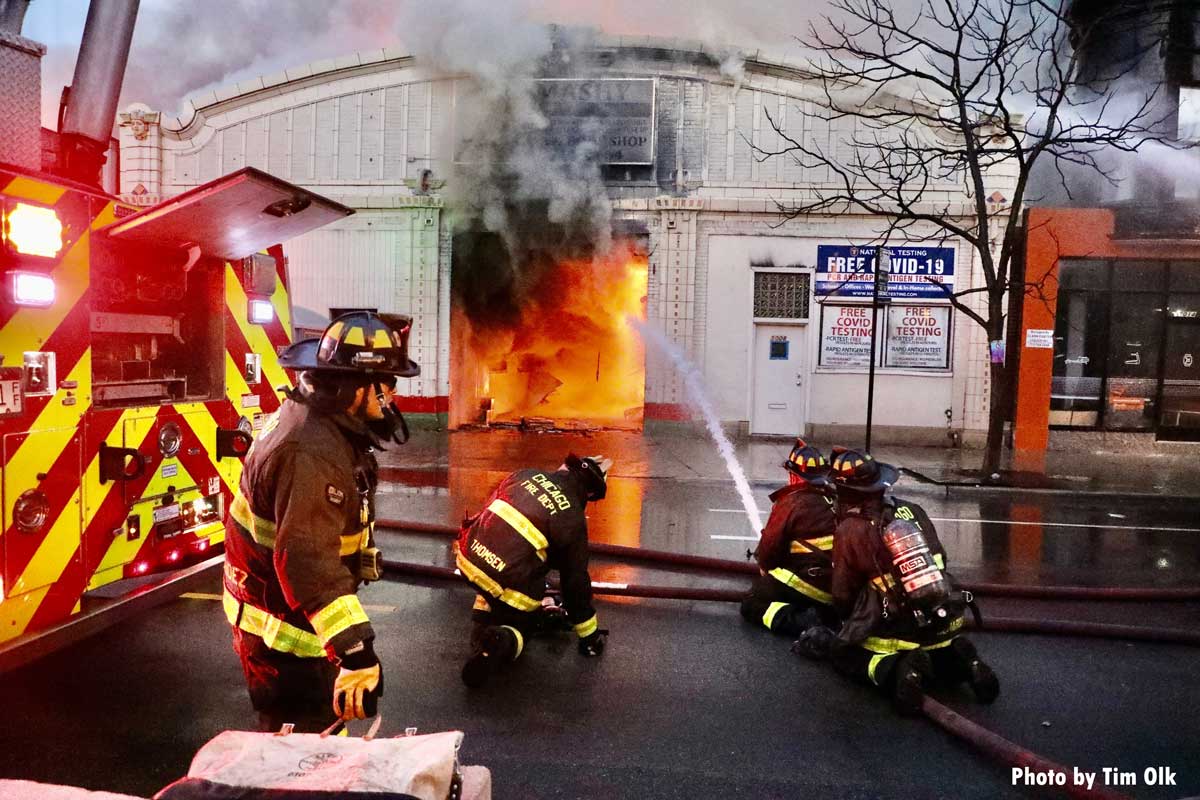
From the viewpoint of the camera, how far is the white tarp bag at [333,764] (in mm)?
1706

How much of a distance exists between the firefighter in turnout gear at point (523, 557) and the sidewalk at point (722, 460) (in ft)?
20.4

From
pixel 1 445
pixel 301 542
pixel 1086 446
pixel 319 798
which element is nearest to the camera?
pixel 319 798

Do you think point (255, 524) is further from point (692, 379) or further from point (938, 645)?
point (692, 379)

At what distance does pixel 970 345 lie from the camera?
1373cm

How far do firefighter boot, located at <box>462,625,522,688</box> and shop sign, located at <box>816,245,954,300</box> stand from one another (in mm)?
11070

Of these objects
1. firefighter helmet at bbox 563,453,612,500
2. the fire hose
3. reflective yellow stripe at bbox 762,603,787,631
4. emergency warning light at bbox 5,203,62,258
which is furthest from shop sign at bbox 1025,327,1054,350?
emergency warning light at bbox 5,203,62,258

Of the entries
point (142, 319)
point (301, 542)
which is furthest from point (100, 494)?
point (301, 542)

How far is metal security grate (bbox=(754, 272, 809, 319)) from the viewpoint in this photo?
46.0 ft

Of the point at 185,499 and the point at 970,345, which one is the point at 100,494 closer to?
the point at 185,499

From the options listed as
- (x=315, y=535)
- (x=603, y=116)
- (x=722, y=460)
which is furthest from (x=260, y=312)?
(x=603, y=116)

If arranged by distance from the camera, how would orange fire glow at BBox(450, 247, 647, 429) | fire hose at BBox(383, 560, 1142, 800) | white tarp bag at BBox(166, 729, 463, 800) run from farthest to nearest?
1. orange fire glow at BBox(450, 247, 647, 429)
2. fire hose at BBox(383, 560, 1142, 800)
3. white tarp bag at BBox(166, 729, 463, 800)

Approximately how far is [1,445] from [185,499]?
119 cm

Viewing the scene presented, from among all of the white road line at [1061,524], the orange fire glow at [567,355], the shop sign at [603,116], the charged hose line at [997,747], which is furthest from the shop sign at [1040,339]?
the charged hose line at [997,747]

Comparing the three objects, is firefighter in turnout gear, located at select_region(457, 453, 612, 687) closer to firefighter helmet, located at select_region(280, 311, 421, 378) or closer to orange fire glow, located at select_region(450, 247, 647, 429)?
firefighter helmet, located at select_region(280, 311, 421, 378)
